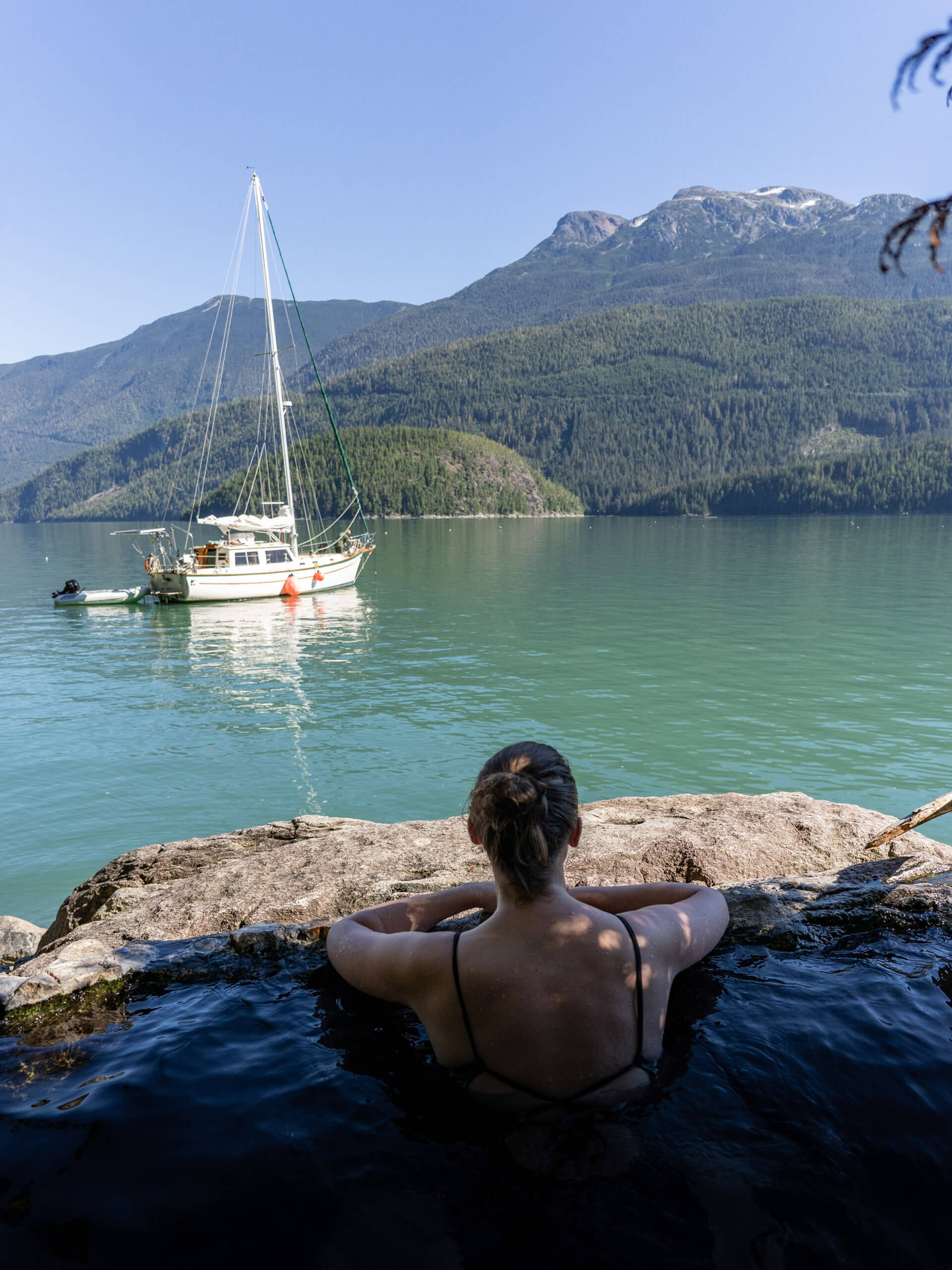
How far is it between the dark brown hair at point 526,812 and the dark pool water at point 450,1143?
41.4 inches

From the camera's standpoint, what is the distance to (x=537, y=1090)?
3.16 m

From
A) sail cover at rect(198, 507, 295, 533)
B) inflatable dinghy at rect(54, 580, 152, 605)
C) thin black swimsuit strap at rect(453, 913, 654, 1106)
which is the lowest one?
inflatable dinghy at rect(54, 580, 152, 605)

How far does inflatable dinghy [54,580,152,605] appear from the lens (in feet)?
146

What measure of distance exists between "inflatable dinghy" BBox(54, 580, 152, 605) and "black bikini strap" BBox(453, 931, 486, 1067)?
46213 mm

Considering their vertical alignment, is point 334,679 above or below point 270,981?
below

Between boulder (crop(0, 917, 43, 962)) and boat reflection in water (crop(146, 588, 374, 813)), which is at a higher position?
boulder (crop(0, 917, 43, 962))

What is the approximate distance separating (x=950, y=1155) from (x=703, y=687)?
19483 mm

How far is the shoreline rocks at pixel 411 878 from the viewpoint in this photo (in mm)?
4648

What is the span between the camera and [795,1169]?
2.95 m

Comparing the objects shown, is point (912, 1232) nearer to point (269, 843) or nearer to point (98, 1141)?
point (98, 1141)

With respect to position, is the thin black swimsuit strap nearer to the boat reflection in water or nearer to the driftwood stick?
the driftwood stick

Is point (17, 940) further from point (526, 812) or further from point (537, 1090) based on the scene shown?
point (526, 812)

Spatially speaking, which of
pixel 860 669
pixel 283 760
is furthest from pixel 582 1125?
pixel 860 669

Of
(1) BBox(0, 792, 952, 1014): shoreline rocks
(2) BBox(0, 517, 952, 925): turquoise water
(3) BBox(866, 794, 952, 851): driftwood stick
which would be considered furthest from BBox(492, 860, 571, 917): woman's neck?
(2) BBox(0, 517, 952, 925): turquoise water
